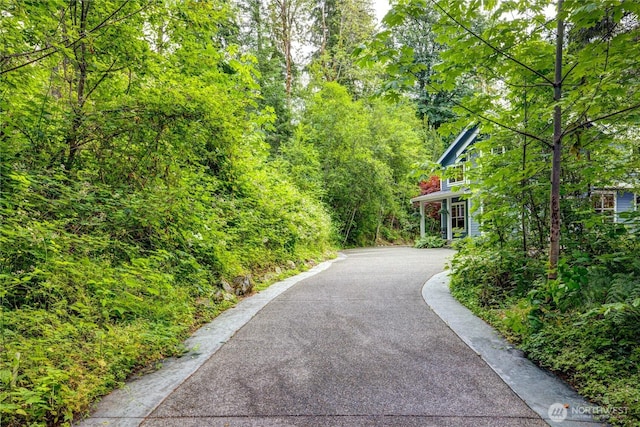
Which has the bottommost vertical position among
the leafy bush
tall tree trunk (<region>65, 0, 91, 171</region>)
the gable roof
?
the leafy bush

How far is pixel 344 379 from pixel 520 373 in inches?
59.3

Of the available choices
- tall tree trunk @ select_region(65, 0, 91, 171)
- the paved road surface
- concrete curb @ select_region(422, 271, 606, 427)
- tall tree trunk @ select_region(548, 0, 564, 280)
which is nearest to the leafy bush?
concrete curb @ select_region(422, 271, 606, 427)

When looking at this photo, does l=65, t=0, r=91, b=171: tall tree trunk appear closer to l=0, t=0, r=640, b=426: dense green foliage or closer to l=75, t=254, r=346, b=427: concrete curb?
l=0, t=0, r=640, b=426: dense green foliage

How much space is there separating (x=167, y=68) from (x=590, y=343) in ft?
20.4

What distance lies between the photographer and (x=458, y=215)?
55.9 ft

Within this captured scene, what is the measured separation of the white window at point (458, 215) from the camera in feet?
53.8

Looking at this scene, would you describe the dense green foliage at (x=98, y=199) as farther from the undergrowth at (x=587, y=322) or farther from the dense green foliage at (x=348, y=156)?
the dense green foliage at (x=348, y=156)

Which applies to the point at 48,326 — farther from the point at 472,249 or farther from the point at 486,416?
the point at 472,249

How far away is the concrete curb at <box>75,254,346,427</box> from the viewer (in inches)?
86.0

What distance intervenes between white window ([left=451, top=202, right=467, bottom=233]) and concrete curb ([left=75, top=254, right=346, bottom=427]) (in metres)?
14.4

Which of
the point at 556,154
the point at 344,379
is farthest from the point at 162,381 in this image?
the point at 556,154

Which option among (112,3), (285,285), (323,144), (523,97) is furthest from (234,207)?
(323,144)

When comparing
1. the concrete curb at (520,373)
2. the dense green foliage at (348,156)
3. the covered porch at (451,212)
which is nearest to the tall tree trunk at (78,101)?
the concrete curb at (520,373)

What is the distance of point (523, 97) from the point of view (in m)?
4.06
